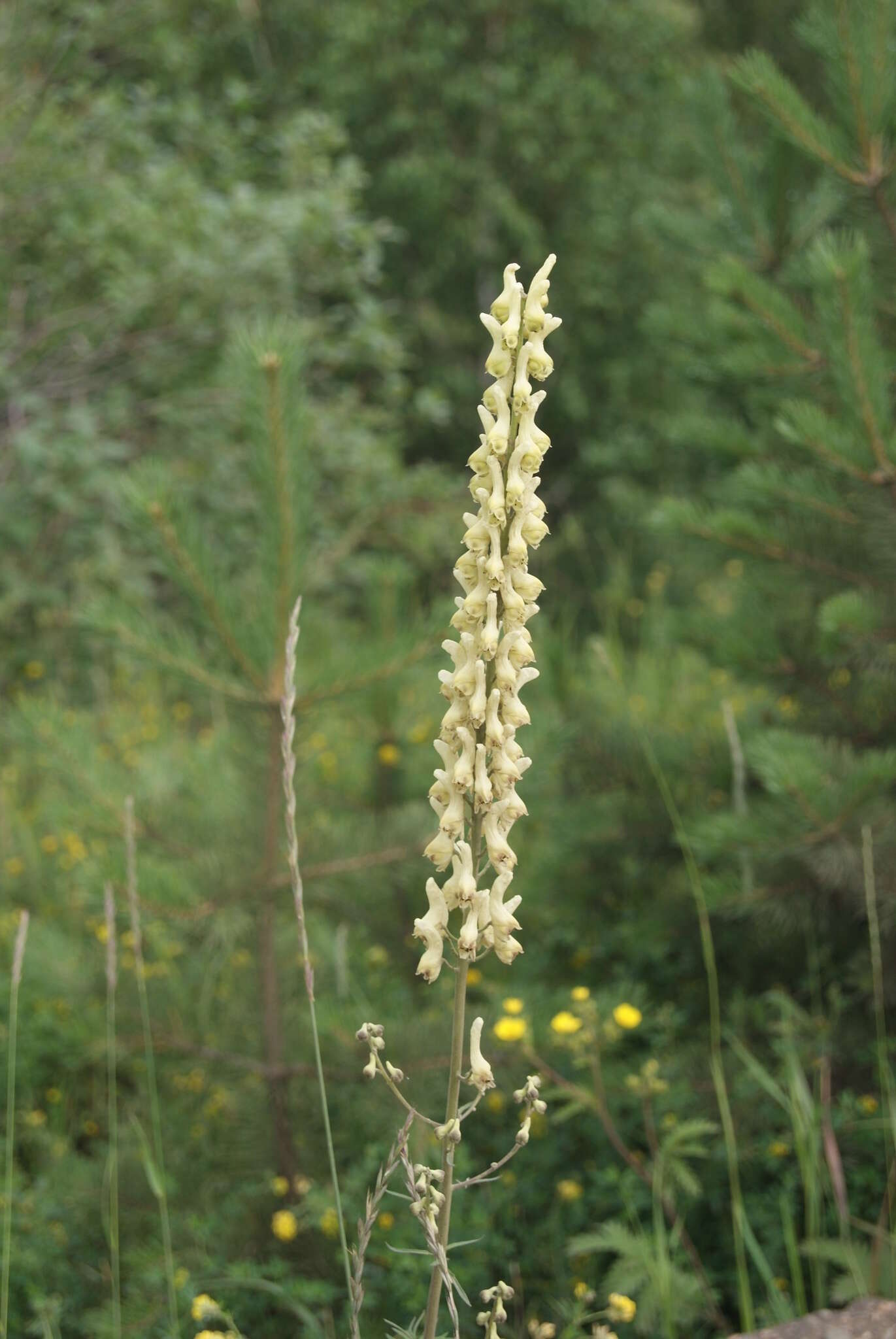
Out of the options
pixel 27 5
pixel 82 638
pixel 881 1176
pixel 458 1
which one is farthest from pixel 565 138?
pixel 881 1176

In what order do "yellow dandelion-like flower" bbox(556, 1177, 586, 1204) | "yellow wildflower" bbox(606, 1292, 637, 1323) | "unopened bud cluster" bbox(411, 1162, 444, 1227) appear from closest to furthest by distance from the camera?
"unopened bud cluster" bbox(411, 1162, 444, 1227), "yellow wildflower" bbox(606, 1292, 637, 1323), "yellow dandelion-like flower" bbox(556, 1177, 586, 1204)

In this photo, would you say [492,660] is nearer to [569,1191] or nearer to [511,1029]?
[511,1029]

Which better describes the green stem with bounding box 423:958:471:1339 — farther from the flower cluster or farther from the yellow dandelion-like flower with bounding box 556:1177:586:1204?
the yellow dandelion-like flower with bounding box 556:1177:586:1204

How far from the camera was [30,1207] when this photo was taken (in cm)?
267

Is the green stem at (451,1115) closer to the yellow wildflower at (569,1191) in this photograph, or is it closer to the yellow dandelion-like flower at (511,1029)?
the yellow dandelion-like flower at (511,1029)

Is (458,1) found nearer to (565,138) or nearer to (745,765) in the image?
(565,138)

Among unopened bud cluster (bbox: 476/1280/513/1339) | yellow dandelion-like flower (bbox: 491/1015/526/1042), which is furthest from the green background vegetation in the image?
unopened bud cluster (bbox: 476/1280/513/1339)

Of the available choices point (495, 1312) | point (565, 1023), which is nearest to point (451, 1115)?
point (495, 1312)

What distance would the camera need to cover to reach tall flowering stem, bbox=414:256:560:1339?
3.80 feet

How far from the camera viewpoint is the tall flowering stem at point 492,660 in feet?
3.80

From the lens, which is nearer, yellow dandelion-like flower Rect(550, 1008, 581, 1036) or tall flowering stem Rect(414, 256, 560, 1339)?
tall flowering stem Rect(414, 256, 560, 1339)

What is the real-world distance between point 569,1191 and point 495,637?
175 centimetres

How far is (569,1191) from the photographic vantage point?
2.51 metres

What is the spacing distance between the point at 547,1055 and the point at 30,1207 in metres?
1.16
